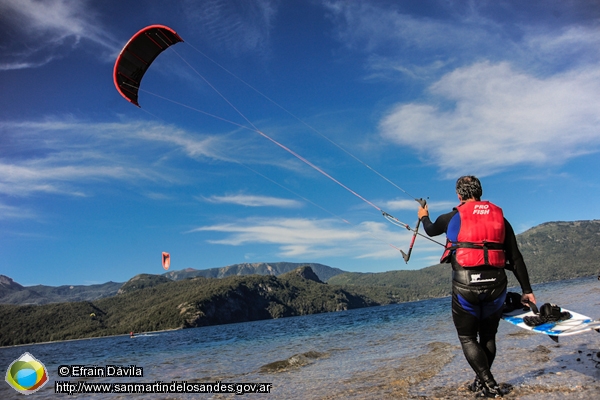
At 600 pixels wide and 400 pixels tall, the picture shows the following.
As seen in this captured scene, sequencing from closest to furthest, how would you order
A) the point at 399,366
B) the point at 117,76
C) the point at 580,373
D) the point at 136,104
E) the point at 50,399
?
the point at 580,373 → the point at 399,366 → the point at 50,399 → the point at 117,76 → the point at 136,104

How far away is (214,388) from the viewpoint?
11555 mm

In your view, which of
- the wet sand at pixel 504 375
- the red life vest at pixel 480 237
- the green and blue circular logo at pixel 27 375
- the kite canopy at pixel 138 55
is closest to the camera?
the red life vest at pixel 480 237

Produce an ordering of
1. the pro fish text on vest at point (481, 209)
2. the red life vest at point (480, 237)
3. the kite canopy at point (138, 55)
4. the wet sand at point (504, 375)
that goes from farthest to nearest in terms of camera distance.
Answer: the kite canopy at point (138, 55), the wet sand at point (504, 375), the pro fish text on vest at point (481, 209), the red life vest at point (480, 237)

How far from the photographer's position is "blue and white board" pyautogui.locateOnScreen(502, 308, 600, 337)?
5602 millimetres

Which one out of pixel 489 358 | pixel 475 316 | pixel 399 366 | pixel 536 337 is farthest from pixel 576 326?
pixel 536 337

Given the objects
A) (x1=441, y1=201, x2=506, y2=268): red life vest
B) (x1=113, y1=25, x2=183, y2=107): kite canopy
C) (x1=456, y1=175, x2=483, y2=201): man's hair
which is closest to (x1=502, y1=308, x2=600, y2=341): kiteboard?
(x1=441, y1=201, x2=506, y2=268): red life vest

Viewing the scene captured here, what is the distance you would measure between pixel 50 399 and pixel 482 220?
15367 millimetres

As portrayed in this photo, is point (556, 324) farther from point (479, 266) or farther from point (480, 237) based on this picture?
point (480, 237)

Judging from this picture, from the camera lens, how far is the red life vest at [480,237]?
4.97 metres

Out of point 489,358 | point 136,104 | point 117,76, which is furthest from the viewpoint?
point 136,104

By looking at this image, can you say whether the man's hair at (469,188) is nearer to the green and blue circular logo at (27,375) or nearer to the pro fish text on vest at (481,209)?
the pro fish text on vest at (481,209)

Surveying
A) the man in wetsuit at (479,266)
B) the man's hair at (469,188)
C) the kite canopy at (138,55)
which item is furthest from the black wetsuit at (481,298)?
the kite canopy at (138,55)

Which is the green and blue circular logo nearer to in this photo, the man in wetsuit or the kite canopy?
the kite canopy

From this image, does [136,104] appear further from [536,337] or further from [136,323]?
[136,323]
